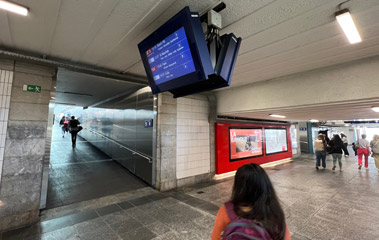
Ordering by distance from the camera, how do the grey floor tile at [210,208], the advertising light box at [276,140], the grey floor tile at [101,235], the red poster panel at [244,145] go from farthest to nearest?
the advertising light box at [276,140] → the red poster panel at [244,145] → the grey floor tile at [210,208] → the grey floor tile at [101,235]

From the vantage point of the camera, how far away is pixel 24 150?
2766 millimetres

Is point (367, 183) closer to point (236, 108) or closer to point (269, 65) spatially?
point (236, 108)

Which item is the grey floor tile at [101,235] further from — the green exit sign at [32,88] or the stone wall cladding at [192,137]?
the green exit sign at [32,88]

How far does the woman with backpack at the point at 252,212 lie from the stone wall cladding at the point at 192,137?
3.61 m

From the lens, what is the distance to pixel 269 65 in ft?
10.5

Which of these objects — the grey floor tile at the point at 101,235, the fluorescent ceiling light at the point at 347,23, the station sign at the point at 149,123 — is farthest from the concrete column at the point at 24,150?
the fluorescent ceiling light at the point at 347,23

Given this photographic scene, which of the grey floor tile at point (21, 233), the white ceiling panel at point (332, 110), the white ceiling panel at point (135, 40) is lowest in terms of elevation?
the grey floor tile at point (21, 233)

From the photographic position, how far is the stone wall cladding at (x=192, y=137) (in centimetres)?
468

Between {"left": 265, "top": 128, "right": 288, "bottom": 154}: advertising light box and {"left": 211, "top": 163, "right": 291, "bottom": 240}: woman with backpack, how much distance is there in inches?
298

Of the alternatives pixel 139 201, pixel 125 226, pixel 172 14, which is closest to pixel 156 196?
pixel 139 201

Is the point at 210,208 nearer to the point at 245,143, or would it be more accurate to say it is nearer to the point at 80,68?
the point at 80,68

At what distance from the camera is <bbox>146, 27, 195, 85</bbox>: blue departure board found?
5.66ft

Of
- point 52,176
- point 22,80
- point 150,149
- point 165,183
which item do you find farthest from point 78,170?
point 22,80

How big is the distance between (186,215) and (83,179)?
3407 millimetres
